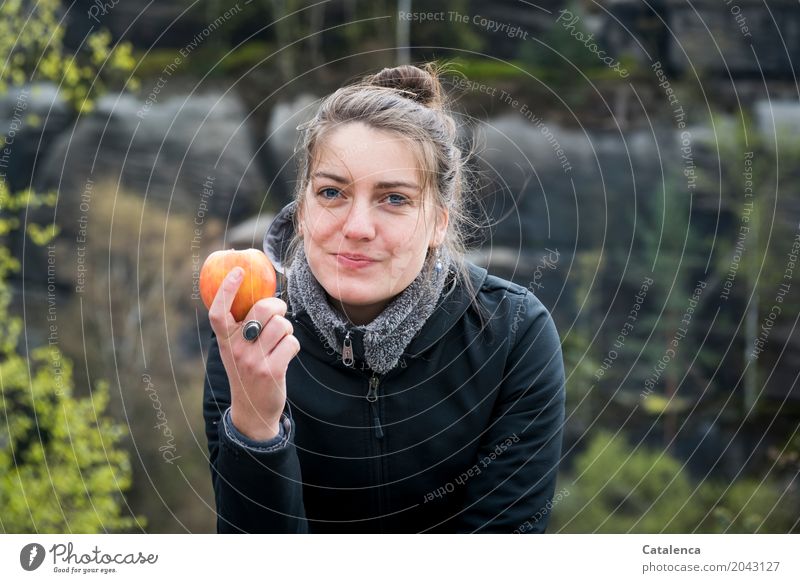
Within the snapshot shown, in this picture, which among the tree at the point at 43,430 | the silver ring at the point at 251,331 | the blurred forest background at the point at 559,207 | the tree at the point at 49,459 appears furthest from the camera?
the blurred forest background at the point at 559,207

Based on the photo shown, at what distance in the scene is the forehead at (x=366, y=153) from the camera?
1.35 meters

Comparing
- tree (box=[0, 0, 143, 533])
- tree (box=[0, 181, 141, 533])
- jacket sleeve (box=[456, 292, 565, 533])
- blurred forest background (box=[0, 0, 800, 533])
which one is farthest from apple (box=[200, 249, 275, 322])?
blurred forest background (box=[0, 0, 800, 533])

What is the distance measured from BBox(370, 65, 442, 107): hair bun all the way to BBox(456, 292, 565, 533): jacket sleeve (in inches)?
12.7

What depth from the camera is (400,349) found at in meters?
1.39

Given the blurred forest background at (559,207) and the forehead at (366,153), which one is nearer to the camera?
the forehead at (366,153)

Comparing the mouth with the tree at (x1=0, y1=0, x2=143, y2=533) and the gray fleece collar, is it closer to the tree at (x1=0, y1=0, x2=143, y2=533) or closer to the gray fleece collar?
the gray fleece collar

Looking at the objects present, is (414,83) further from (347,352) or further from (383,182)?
(347,352)

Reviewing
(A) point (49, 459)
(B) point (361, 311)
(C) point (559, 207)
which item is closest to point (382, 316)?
(B) point (361, 311)

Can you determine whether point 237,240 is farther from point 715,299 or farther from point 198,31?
point 715,299

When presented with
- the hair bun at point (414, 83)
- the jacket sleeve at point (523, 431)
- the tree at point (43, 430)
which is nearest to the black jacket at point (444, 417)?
the jacket sleeve at point (523, 431)

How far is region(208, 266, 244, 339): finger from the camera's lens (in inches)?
47.8

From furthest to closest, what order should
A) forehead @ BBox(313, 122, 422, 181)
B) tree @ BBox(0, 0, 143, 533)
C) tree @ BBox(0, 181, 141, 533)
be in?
1. tree @ BBox(0, 181, 141, 533)
2. tree @ BBox(0, 0, 143, 533)
3. forehead @ BBox(313, 122, 422, 181)

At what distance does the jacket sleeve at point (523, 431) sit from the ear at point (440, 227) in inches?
6.1

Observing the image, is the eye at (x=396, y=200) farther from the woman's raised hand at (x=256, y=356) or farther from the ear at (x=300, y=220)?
the woman's raised hand at (x=256, y=356)
